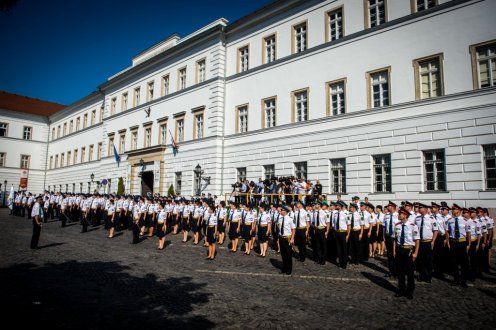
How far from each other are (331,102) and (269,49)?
23.2 ft

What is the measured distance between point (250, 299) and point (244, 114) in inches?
766

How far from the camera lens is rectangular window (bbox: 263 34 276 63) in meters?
24.7

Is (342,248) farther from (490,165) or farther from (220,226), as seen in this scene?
(490,165)

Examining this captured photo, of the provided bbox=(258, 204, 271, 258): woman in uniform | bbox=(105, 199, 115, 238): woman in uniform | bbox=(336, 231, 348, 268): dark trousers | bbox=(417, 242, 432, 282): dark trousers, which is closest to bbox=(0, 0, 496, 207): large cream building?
bbox=(336, 231, 348, 268): dark trousers

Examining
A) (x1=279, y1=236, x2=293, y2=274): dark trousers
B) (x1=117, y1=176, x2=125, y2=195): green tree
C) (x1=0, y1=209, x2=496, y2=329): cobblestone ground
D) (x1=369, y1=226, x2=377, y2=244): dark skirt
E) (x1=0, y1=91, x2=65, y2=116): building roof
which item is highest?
(x1=0, y1=91, x2=65, y2=116): building roof

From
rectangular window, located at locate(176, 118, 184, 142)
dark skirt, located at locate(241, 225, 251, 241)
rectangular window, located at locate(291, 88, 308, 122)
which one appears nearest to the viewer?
dark skirt, located at locate(241, 225, 251, 241)

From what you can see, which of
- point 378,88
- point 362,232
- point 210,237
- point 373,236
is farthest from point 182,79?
point 362,232

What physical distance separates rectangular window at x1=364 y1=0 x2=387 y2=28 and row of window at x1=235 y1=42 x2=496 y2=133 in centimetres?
288

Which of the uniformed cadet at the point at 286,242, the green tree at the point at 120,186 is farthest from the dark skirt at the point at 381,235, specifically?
the green tree at the point at 120,186

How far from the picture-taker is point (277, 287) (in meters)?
8.98

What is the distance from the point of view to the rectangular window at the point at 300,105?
22.3 meters

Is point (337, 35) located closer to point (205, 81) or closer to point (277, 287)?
point (205, 81)

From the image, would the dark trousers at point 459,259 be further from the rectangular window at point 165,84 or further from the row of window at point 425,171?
the rectangular window at point 165,84

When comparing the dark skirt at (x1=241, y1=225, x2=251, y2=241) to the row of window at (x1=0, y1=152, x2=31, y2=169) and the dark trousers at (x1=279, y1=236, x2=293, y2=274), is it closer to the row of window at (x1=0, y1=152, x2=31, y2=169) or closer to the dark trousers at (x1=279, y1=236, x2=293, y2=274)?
the dark trousers at (x1=279, y1=236, x2=293, y2=274)
